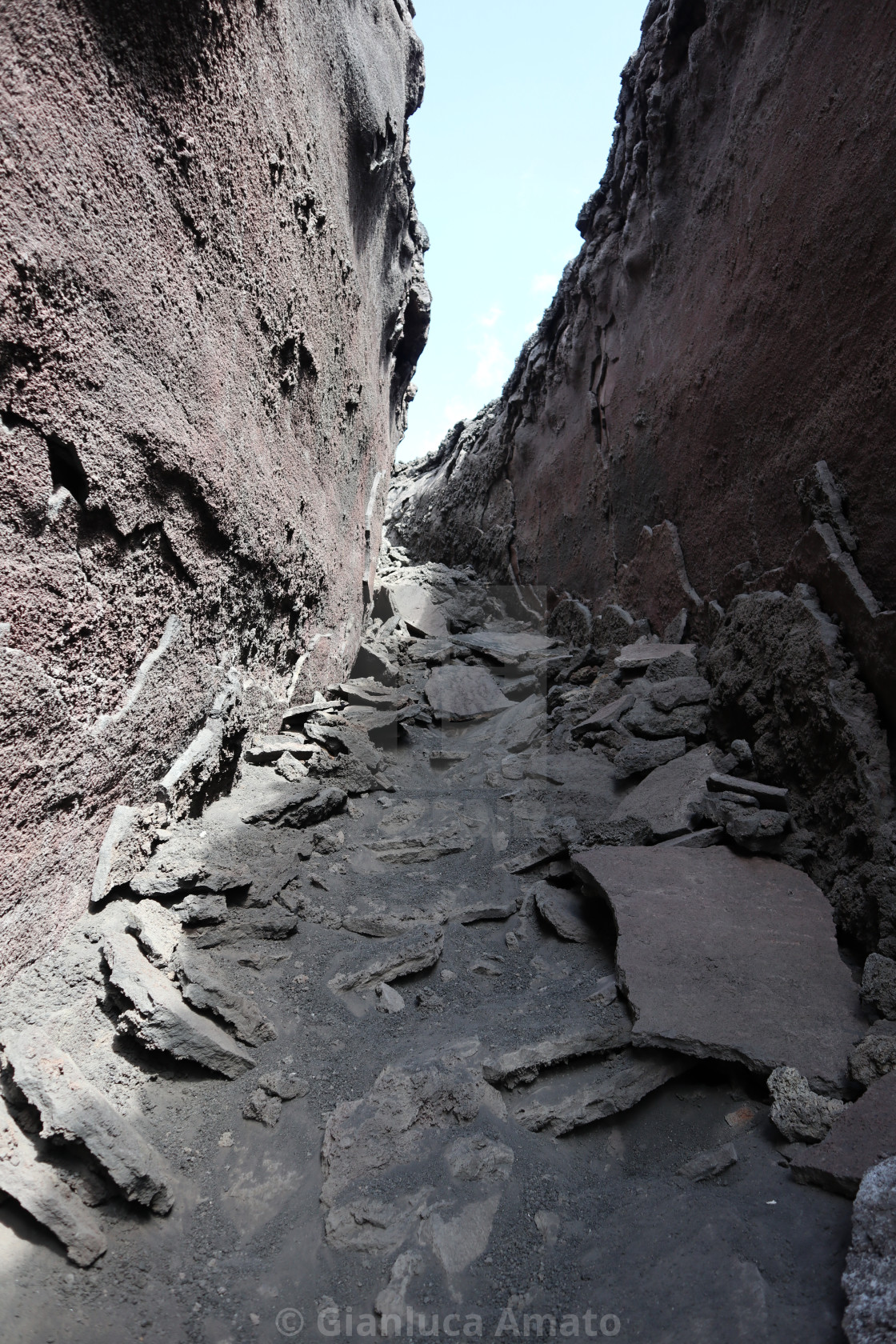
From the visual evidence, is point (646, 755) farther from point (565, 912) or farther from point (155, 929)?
point (155, 929)

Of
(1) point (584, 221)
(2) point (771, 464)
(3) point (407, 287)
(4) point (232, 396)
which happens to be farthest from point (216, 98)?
(3) point (407, 287)

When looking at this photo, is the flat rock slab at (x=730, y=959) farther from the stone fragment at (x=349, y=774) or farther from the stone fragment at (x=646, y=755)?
the stone fragment at (x=349, y=774)

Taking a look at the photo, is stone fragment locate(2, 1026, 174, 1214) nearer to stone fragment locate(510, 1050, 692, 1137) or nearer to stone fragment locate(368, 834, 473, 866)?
stone fragment locate(510, 1050, 692, 1137)

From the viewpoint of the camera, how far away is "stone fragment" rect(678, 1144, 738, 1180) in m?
1.24

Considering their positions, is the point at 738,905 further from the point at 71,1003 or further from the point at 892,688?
the point at 71,1003

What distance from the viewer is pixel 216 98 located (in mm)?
1954

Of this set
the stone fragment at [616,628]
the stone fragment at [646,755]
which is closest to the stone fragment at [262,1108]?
the stone fragment at [646,755]

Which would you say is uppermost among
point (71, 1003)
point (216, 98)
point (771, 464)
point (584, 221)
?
point (584, 221)

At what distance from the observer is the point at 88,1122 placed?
1.19 m

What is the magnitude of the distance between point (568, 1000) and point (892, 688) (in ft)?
3.71

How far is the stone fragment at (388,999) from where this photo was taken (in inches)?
67.2

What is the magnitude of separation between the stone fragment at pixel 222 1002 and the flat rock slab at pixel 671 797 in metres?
1.25

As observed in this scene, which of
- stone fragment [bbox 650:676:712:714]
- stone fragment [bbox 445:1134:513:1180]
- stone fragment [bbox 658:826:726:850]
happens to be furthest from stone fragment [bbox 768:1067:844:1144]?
stone fragment [bbox 650:676:712:714]

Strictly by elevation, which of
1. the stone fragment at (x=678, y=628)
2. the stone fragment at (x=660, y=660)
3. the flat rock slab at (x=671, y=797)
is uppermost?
the stone fragment at (x=678, y=628)
